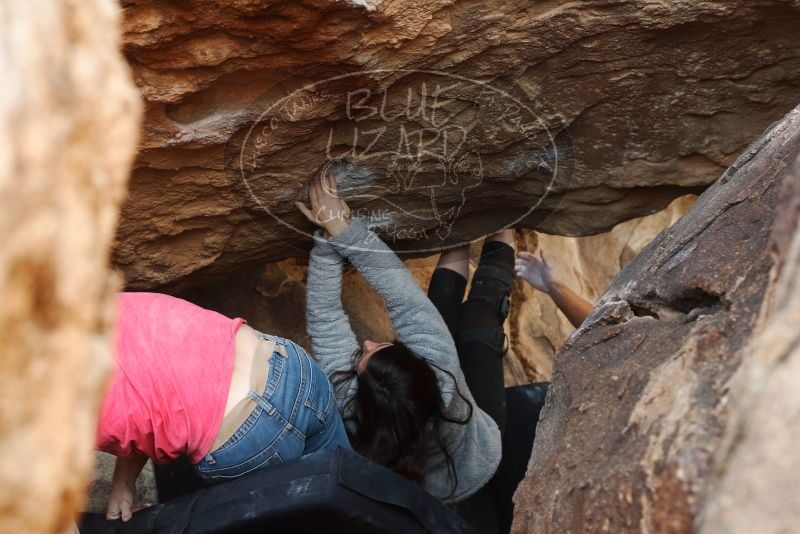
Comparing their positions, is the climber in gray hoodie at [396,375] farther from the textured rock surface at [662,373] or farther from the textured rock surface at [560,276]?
the textured rock surface at [560,276]

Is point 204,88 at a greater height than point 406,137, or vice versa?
point 204,88

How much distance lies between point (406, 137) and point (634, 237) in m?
1.66

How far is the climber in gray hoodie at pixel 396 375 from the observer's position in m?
1.79

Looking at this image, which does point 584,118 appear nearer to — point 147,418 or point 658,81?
point 658,81

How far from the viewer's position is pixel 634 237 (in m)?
3.23

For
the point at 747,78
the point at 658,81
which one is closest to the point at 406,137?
the point at 658,81

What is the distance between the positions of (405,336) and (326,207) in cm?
35

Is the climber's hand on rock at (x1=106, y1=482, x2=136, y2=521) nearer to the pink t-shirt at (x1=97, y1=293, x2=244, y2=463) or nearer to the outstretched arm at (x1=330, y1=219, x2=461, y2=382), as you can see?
the pink t-shirt at (x1=97, y1=293, x2=244, y2=463)

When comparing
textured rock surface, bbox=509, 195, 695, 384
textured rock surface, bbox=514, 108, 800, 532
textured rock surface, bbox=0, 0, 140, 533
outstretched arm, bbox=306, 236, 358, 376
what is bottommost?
textured rock surface, bbox=509, 195, 695, 384

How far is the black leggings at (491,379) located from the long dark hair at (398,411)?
0.79 feet

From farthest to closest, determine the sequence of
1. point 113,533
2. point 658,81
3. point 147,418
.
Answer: point 658,81 → point 113,533 → point 147,418

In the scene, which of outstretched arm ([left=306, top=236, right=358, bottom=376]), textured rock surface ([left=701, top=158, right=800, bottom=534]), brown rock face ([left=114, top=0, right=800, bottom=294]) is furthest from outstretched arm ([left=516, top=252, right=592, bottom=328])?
textured rock surface ([left=701, top=158, right=800, bottom=534])

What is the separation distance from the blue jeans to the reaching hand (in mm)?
1026

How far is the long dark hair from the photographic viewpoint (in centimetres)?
179
